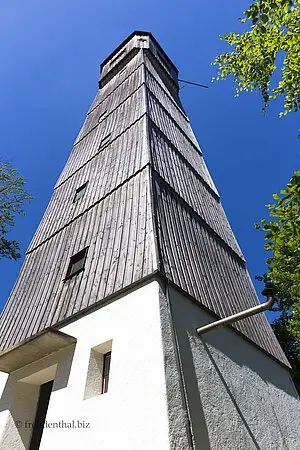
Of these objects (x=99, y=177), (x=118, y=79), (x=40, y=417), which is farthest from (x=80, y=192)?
(x=118, y=79)

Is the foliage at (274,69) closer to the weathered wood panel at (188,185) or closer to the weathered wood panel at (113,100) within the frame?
the weathered wood panel at (188,185)

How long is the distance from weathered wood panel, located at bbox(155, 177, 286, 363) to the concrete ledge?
1922 millimetres

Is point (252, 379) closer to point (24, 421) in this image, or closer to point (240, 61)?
point (24, 421)

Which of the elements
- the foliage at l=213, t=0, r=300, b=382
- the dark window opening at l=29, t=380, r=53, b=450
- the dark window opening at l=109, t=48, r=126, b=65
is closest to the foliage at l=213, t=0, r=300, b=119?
the foliage at l=213, t=0, r=300, b=382

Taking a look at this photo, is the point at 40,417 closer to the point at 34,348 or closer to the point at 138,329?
the point at 34,348

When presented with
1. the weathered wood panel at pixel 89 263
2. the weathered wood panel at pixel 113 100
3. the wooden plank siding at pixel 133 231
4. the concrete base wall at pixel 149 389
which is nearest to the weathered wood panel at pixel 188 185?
the wooden plank siding at pixel 133 231

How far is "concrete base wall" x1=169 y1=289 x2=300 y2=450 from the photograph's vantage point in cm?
407

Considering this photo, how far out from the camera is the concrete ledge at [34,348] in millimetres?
4871

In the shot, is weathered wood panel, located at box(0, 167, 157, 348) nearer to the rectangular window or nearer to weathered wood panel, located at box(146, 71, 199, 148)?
the rectangular window

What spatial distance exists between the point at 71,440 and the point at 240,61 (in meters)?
7.70

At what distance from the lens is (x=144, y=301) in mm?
4586

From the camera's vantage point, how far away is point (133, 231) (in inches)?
239

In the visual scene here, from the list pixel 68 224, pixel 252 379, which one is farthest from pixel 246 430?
pixel 68 224

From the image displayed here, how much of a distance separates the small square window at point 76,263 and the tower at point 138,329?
4 centimetres
